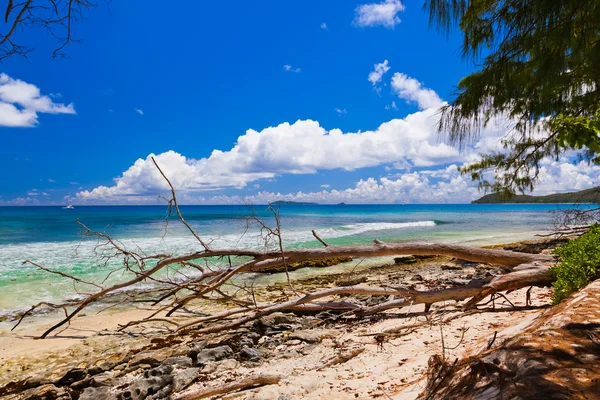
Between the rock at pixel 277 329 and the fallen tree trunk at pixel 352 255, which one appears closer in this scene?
the fallen tree trunk at pixel 352 255

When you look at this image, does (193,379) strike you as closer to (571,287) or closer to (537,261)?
(571,287)

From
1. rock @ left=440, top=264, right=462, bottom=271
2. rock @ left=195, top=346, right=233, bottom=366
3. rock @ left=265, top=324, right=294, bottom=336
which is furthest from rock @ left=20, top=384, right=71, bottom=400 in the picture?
rock @ left=440, top=264, right=462, bottom=271

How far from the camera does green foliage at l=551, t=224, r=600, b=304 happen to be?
3.97 m

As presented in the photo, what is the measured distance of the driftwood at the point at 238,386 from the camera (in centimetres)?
361

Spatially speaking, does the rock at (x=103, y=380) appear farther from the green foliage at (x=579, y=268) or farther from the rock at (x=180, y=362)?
the green foliage at (x=579, y=268)

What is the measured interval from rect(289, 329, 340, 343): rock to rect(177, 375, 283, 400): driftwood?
5.29 ft

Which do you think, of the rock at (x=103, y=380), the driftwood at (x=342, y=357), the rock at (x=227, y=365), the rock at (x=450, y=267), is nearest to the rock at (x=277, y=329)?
the rock at (x=227, y=365)

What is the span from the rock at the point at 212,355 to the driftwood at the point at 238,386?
3.46ft

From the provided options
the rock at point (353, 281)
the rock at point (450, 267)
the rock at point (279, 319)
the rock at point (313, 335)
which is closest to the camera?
the rock at point (313, 335)

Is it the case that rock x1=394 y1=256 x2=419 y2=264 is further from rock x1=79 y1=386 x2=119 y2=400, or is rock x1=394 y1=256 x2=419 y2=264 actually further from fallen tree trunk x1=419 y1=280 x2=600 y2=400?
rock x1=79 y1=386 x2=119 y2=400

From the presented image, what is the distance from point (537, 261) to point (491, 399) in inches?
173

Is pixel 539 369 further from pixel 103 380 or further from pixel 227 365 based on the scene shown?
pixel 103 380

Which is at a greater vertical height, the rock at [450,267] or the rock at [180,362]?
the rock at [180,362]

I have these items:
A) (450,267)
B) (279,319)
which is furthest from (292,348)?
(450,267)
